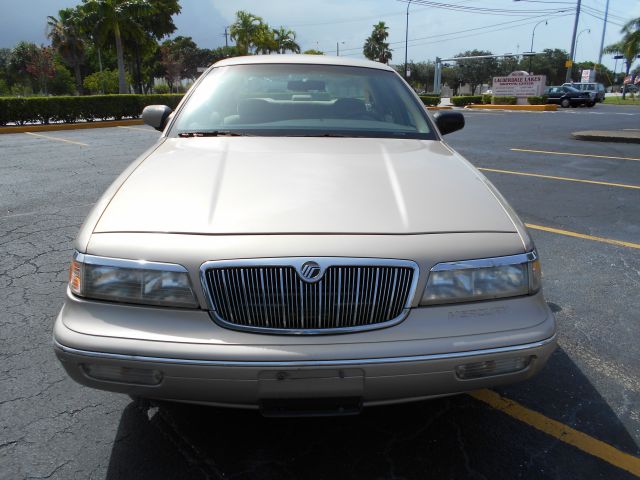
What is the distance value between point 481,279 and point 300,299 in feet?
2.32

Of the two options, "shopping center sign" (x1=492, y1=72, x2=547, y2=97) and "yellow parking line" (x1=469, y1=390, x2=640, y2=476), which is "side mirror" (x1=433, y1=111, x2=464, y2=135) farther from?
"shopping center sign" (x1=492, y1=72, x2=547, y2=97)

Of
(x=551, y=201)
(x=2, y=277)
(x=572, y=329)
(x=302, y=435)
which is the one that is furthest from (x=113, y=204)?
(x=551, y=201)

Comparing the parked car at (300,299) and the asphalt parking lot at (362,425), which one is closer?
the parked car at (300,299)

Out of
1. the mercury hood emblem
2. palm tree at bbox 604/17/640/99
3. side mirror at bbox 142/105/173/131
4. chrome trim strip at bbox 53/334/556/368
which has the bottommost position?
chrome trim strip at bbox 53/334/556/368

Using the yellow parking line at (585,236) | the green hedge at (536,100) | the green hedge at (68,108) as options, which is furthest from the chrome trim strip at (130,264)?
the green hedge at (536,100)

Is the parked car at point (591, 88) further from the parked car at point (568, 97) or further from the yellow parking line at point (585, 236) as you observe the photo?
the yellow parking line at point (585, 236)

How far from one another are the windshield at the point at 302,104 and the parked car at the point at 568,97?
3533 cm

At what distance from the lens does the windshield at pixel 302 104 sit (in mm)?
3096

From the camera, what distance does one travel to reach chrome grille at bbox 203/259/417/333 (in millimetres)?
1781

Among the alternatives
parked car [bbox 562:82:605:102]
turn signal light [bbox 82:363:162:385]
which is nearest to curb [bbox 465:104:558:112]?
parked car [bbox 562:82:605:102]

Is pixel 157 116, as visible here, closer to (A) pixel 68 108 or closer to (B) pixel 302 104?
(B) pixel 302 104

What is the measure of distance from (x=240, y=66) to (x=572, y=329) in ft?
9.46

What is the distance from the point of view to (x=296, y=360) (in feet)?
5.64

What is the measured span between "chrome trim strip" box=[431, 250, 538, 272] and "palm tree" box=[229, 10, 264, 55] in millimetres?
50923
